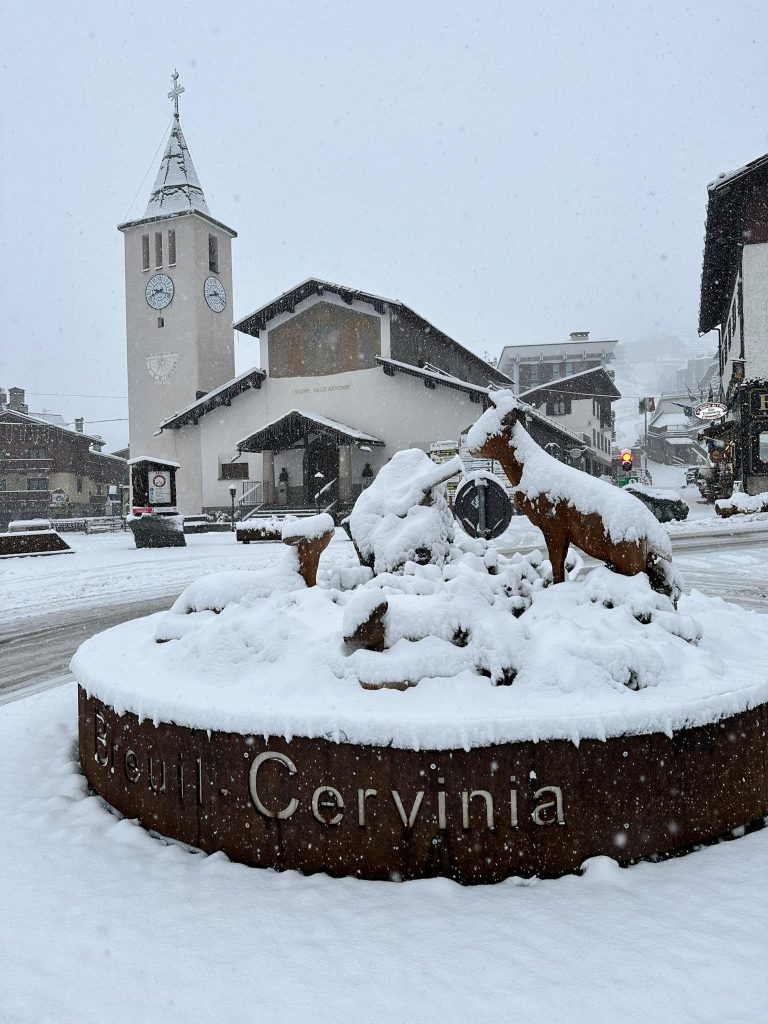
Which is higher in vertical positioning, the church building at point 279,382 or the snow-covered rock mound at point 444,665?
the church building at point 279,382

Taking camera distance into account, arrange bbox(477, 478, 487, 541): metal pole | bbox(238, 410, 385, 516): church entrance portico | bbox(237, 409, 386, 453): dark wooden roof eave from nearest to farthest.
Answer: bbox(477, 478, 487, 541): metal pole, bbox(237, 409, 386, 453): dark wooden roof eave, bbox(238, 410, 385, 516): church entrance portico

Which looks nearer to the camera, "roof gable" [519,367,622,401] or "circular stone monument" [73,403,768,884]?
"circular stone monument" [73,403,768,884]

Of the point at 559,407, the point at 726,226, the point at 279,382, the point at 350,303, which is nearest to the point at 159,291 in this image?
the point at 279,382

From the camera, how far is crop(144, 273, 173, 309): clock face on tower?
136 feet

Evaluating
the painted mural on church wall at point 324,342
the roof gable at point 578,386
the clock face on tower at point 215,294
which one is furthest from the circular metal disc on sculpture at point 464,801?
the roof gable at point 578,386

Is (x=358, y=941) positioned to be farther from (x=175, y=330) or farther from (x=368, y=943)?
(x=175, y=330)

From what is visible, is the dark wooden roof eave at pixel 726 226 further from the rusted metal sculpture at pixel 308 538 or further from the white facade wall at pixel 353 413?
the rusted metal sculpture at pixel 308 538

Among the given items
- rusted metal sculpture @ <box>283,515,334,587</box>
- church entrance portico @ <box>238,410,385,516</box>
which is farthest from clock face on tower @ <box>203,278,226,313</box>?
rusted metal sculpture @ <box>283,515,334,587</box>

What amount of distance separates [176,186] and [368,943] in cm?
4694

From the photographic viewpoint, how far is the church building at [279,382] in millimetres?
30688

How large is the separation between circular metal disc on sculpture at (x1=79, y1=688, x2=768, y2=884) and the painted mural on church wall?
29723mm

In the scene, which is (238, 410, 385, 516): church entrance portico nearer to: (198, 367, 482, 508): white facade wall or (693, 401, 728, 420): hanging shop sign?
(198, 367, 482, 508): white facade wall

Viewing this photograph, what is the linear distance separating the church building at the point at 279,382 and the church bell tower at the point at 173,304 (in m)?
0.08

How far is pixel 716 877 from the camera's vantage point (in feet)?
9.40
